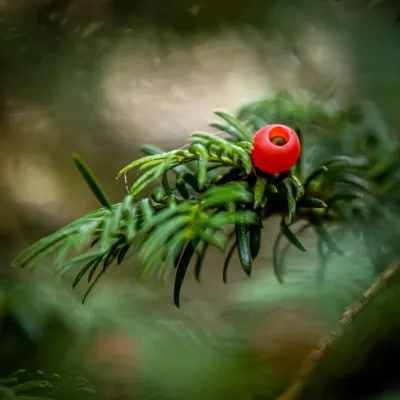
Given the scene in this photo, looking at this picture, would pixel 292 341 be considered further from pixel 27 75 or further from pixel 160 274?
pixel 27 75

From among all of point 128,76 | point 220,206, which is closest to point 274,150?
point 220,206

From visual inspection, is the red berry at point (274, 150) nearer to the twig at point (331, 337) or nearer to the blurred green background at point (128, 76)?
the twig at point (331, 337)

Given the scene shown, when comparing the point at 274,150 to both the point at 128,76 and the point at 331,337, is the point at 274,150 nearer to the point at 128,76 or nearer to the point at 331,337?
the point at 331,337

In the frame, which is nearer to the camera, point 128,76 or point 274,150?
point 274,150

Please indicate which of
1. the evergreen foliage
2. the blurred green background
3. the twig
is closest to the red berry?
the evergreen foliage

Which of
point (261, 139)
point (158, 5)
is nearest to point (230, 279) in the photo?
point (158, 5)

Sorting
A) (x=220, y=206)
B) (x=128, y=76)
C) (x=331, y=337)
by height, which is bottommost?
(x=331, y=337)
